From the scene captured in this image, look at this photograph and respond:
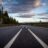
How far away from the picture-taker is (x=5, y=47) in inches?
415

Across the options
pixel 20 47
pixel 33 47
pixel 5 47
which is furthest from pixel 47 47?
pixel 5 47

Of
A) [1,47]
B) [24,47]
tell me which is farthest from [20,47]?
[1,47]

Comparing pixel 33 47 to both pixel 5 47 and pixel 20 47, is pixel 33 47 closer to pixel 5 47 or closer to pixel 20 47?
pixel 20 47

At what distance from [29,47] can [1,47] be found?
141 centimetres

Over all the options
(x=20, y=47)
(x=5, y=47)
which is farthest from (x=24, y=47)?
(x=5, y=47)

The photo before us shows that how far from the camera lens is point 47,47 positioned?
10.6 metres

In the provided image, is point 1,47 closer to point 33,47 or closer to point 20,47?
point 20,47

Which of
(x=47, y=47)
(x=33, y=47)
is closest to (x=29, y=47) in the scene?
(x=33, y=47)

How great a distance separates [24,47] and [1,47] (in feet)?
3.79

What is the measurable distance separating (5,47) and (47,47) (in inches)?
83.7

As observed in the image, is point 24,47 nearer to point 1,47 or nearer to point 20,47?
Answer: point 20,47

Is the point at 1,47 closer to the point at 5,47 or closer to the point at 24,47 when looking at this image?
the point at 5,47

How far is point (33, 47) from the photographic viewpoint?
1050cm

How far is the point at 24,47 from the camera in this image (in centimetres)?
1053
